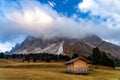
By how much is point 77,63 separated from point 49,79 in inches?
1551

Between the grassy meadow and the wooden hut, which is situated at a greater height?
the wooden hut

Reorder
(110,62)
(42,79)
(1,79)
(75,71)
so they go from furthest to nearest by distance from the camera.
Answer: (110,62)
(75,71)
(42,79)
(1,79)

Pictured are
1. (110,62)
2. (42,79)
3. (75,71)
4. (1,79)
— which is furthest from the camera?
(110,62)

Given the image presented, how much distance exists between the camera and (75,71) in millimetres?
93062

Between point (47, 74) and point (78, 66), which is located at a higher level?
point (78, 66)

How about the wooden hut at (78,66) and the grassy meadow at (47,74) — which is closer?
the grassy meadow at (47,74)

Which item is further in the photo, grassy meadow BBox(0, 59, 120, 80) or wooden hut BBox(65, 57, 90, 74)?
wooden hut BBox(65, 57, 90, 74)

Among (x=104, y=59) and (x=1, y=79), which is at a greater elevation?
(x=104, y=59)

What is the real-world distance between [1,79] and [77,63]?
47.8m

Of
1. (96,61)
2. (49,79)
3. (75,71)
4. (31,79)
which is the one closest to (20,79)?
(31,79)

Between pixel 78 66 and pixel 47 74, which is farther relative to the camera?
pixel 78 66

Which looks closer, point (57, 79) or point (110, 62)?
point (57, 79)

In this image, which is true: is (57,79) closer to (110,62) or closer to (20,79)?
(20,79)

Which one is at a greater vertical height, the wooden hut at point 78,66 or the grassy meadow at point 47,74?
the wooden hut at point 78,66
